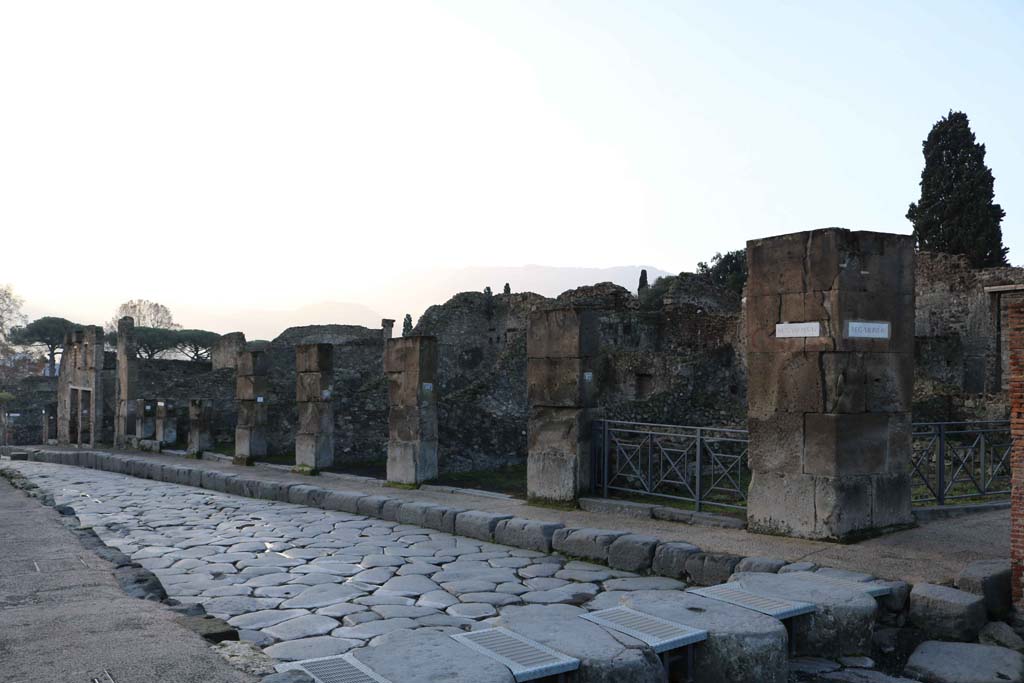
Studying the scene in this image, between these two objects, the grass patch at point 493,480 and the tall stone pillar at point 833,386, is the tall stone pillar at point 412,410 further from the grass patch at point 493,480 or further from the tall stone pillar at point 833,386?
the tall stone pillar at point 833,386

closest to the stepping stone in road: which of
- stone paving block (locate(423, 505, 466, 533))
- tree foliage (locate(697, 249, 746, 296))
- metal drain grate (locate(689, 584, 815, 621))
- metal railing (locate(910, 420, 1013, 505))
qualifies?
metal drain grate (locate(689, 584, 815, 621))

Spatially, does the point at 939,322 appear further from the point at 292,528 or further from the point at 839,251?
the point at 292,528

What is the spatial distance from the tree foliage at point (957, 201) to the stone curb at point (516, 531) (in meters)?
31.7

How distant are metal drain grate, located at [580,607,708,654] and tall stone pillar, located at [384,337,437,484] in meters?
8.39

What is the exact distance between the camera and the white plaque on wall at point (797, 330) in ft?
24.8

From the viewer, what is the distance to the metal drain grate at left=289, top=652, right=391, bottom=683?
3453mm

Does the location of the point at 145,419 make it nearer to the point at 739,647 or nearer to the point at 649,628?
the point at 649,628

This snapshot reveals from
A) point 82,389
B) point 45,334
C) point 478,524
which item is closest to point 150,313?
point 45,334

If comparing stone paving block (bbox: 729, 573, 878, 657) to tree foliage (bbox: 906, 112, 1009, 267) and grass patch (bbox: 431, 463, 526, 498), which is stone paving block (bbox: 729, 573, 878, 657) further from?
tree foliage (bbox: 906, 112, 1009, 267)

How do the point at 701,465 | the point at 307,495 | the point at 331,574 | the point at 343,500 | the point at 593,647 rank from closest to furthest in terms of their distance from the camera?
the point at 593,647
the point at 331,574
the point at 701,465
the point at 343,500
the point at 307,495

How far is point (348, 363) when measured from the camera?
1307 inches

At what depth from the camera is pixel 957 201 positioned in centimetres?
3572

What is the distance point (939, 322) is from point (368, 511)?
83.0ft

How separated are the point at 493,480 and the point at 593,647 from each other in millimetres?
9463
